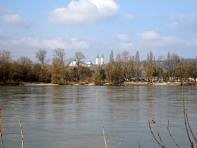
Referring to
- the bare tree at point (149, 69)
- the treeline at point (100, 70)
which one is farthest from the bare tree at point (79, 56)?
the bare tree at point (149, 69)

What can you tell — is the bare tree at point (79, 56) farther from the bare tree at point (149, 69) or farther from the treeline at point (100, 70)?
the bare tree at point (149, 69)

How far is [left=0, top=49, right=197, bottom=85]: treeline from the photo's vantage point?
98.4 meters

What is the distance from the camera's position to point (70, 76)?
10988 centimetres

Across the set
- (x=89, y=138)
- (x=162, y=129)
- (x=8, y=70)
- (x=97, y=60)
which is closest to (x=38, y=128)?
(x=89, y=138)

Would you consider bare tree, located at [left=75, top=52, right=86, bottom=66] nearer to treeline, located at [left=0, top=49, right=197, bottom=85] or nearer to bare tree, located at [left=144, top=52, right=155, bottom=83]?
treeline, located at [left=0, top=49, right=197, bottom=85]

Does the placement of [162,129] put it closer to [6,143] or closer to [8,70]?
[6,143]

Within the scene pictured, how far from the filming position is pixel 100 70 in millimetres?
117125

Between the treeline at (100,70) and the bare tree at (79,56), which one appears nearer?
the treeline at (100,70)

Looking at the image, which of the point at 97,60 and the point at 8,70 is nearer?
the point at 8,70

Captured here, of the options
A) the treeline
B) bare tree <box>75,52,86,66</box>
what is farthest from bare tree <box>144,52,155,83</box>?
bare tree <box>75,52,86,66</box>

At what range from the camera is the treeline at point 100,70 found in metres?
98.4

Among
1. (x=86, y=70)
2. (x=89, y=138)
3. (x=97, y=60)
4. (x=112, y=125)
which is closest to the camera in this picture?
(x=89, y=138)

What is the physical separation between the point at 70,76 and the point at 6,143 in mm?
97207

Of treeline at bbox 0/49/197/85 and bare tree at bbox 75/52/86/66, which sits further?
bare tree at bbox 75/52/86/66
